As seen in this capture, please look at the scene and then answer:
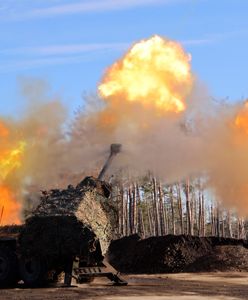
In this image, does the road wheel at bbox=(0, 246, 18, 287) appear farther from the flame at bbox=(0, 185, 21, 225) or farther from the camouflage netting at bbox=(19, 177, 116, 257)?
the flame at bbox=(0, 185, 21, 225)

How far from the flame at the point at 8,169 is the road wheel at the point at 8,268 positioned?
1958 mm

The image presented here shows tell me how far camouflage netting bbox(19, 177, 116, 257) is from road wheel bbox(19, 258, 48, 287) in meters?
0.81

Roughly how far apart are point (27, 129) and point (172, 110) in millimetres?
7024

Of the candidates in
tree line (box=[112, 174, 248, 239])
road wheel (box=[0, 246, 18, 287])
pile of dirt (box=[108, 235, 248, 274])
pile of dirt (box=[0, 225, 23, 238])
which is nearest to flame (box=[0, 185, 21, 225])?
pile of dirt (box=[0, 225, 23, 238])

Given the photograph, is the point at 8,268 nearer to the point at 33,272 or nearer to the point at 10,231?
the point at 33,272

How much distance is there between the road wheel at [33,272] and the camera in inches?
837

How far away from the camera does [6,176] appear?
1017 inches

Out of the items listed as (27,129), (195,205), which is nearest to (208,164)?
(27,129)

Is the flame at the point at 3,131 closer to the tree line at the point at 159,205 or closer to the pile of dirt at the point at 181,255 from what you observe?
the pile of dirt at the point at 181,255

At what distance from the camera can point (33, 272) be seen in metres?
21.4

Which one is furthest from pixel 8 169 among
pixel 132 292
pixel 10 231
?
pixel 132 292

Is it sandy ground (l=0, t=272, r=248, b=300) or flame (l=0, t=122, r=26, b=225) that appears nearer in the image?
sandy ground (l=0, t=272, r=248, b=300)

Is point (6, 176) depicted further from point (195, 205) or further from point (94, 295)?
point (195, 205)

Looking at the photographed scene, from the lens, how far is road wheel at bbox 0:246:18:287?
2178 cm
